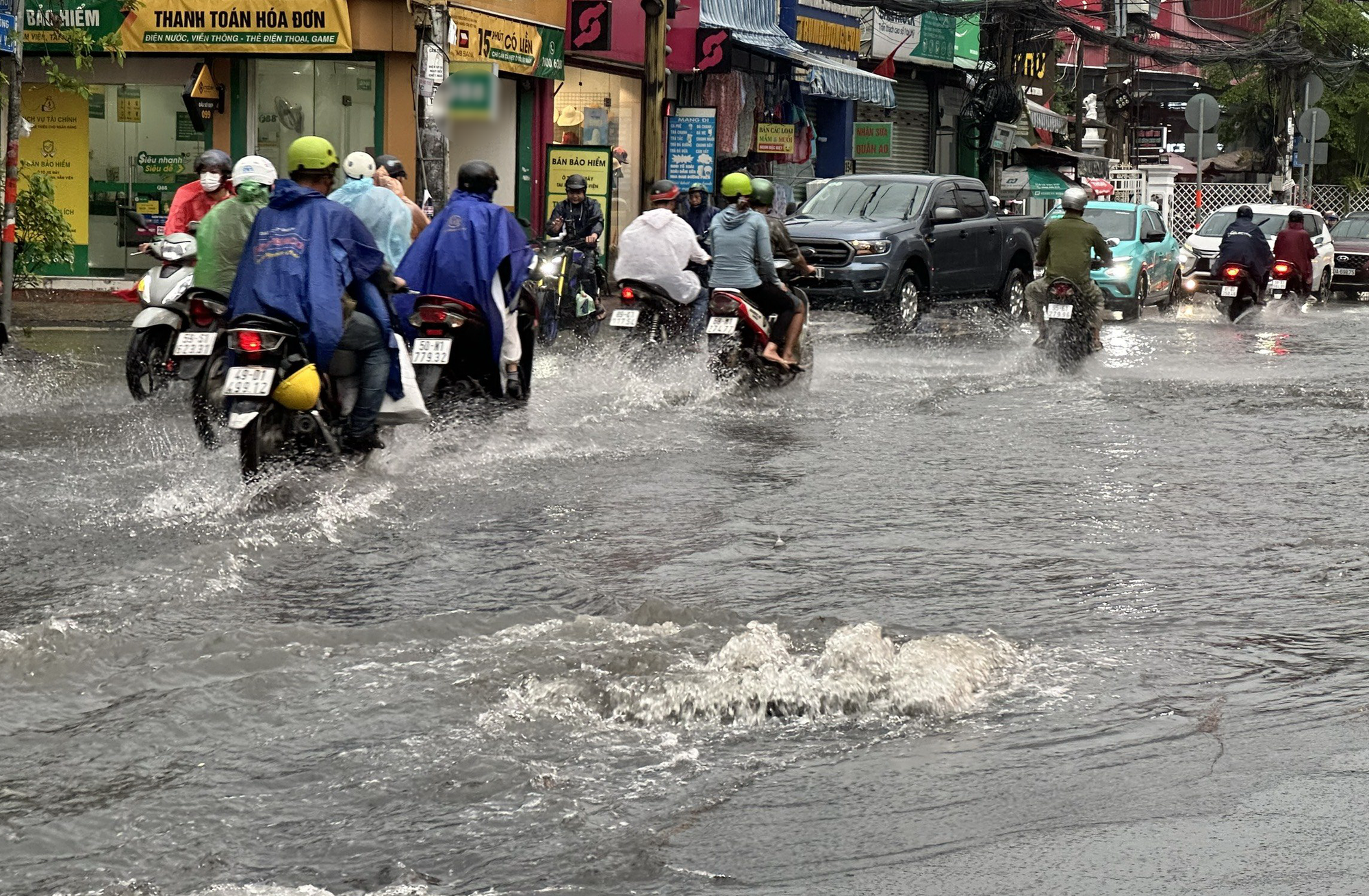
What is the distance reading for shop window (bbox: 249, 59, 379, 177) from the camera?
78.8 feet

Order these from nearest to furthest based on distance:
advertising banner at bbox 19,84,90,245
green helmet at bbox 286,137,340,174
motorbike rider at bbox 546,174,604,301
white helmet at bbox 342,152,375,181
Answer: green helmet at bbox 286,137,340,174 < white helmet at bbox 342,152,375,181 < motorbike rider at bbox 546,174,604,301 < advertising banner at bbox 19,84,90,245

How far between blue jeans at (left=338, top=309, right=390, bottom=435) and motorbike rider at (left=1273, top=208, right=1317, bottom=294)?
822 inches

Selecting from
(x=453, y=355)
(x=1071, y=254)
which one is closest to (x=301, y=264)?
(x=453, y=355)

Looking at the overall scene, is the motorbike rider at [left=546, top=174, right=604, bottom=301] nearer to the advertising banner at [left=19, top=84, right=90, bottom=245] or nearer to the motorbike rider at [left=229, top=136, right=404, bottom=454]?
the advertising banner at [left=19, top=84, right=90, bottom=245]

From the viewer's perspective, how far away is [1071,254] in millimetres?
17562

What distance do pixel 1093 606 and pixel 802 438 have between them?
4.97 m

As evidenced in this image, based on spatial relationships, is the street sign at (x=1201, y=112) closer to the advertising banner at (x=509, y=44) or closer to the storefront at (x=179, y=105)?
the advertising banner at (x=509, y=44)

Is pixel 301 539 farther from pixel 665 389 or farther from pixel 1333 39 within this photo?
pixel 1333 39

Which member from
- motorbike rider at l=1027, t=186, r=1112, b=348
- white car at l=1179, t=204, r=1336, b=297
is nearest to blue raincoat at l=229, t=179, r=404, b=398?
motorbike rider at l=1027, t=186, r=1112, b=348

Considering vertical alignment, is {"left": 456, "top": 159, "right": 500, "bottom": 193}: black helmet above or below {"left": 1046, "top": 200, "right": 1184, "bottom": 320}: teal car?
above

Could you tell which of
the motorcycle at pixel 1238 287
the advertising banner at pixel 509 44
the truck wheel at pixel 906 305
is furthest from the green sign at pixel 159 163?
the motorcycle at pixel 1238 287

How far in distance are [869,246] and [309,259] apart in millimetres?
12689

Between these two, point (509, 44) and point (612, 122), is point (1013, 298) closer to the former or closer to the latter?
point (509, 44)

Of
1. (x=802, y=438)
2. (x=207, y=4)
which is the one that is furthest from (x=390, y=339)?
(x=207, y=4)
